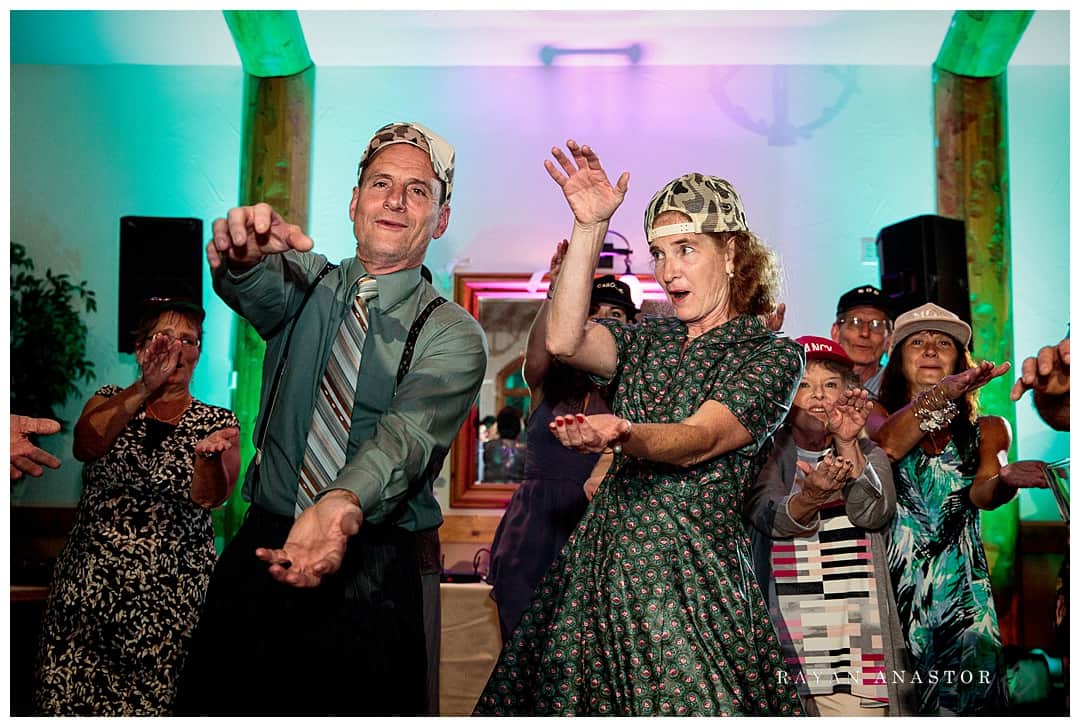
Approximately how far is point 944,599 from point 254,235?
251cm

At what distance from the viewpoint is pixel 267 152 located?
5.52 m

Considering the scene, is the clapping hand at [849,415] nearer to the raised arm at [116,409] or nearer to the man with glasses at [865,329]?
the man with glasses at [865,329]

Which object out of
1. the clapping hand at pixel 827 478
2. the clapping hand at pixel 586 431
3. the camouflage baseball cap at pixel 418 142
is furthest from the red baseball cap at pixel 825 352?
the clapping hand at pixel 586 431

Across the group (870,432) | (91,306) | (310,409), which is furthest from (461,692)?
(91,306)

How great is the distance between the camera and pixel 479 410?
18.9ft

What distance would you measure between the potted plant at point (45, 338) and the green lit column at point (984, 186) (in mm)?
4483

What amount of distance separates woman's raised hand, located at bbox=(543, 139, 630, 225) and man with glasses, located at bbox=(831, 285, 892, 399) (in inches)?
85.9

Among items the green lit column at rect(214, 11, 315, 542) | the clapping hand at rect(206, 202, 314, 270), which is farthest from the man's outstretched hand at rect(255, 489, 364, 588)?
the green lit column at rect(214, 11, 315, 542)

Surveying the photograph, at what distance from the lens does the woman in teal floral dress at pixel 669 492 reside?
2.08 metres

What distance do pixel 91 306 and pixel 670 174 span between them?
3069mm

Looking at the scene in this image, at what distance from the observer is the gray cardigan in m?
2.86

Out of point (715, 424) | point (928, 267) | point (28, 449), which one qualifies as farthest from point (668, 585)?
point (928, 267)

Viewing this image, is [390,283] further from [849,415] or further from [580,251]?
[849,415]

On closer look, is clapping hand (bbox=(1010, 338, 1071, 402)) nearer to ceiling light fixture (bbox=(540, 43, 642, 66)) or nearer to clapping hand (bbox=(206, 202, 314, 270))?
clapping hand (bbox=(206, 202, 314, 270))
